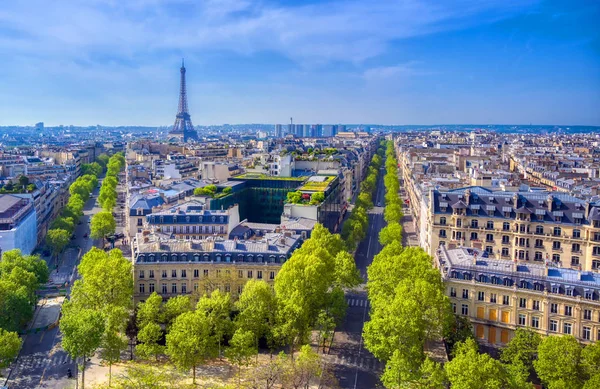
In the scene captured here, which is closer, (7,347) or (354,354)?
(7,347)

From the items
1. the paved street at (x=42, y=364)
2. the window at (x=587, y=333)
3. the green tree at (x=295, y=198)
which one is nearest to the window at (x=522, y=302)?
the window at (x=587, y=333)

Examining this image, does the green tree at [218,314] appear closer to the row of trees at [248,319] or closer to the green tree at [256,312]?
the row of trees at [248,319]

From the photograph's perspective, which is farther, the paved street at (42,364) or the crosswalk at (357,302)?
the crosswalk at (357,302)

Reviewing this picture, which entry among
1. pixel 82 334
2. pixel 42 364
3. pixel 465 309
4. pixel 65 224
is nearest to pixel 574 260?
pixel 465 309

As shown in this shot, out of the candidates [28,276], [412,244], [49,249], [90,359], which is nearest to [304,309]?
[90,359]

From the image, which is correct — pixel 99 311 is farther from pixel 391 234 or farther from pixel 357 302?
pixel 391 234

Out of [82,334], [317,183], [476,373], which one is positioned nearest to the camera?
[476,373]

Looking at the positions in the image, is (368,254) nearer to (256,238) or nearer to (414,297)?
(256,238)
